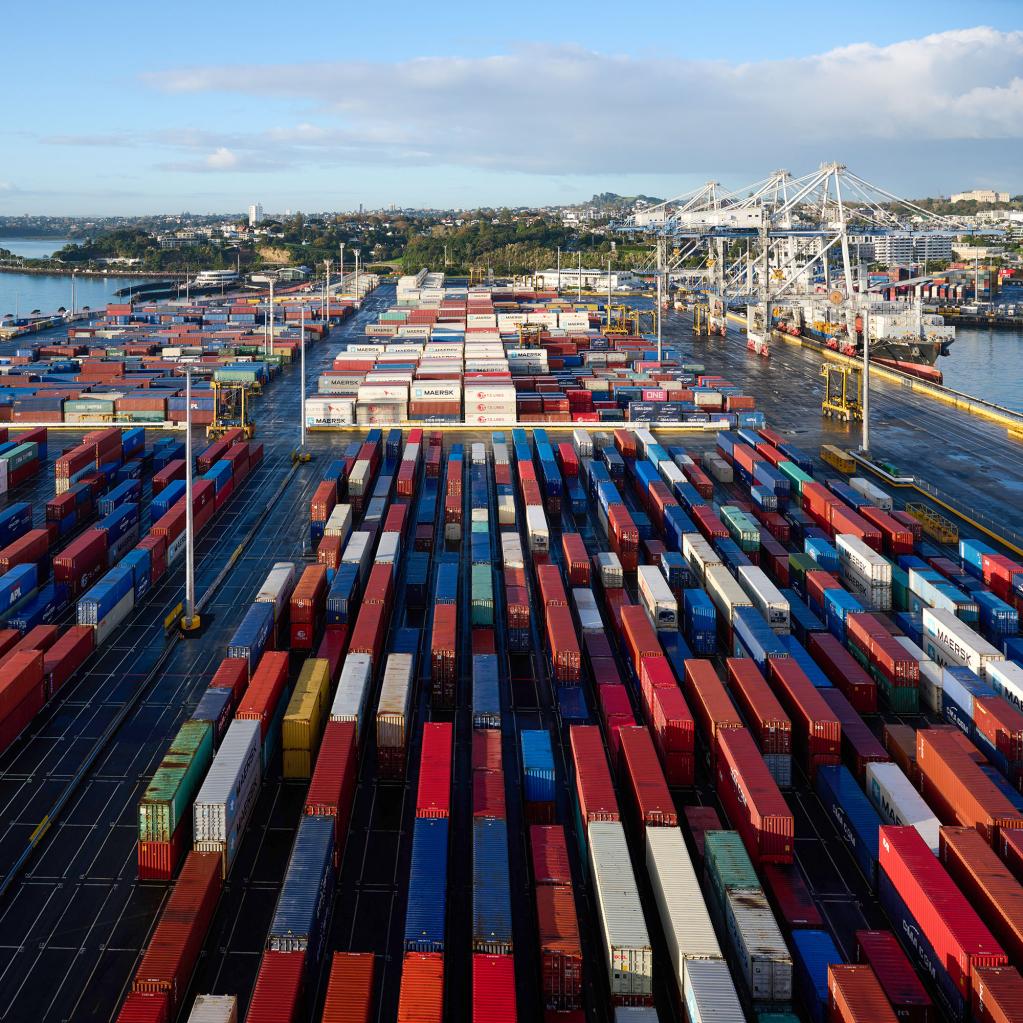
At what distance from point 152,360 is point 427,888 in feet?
292

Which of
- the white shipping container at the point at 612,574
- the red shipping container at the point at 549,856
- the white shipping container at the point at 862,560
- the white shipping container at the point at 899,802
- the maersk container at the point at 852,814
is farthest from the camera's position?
the white shipping container at the point at 612,574

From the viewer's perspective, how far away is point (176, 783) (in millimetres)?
23500

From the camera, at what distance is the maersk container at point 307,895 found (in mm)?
19203

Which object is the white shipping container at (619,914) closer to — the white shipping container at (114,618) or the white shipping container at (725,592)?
the white shipping container at (725,592)

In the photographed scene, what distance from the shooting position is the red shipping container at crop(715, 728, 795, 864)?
74.3 ft

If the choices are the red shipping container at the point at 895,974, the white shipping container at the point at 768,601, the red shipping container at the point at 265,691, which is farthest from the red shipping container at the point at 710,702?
the red shipping container at the point at 265,691

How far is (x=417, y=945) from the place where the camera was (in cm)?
1902

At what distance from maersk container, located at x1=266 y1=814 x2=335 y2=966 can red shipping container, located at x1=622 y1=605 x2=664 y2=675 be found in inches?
515

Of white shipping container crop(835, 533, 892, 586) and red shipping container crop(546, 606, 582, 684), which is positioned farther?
white shipping container crop(835, 533, 892, 586)

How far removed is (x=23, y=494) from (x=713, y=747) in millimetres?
44830

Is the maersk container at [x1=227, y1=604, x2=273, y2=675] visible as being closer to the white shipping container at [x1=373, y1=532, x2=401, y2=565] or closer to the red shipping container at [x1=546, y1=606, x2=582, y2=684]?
the white shipping container at [x1=373, y1=532, x2=401, y2=565]

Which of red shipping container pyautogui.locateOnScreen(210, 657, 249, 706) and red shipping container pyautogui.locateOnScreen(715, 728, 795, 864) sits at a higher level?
red shipping container pyautogui.locateOnScreen(210, 657, 249, 706)

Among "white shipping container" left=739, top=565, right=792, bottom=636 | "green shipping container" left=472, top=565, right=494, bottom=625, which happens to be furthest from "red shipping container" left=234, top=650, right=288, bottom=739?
"white shipping container" left=739, top=565, right=792, bottom=636

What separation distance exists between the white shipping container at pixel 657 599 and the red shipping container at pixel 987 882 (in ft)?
46.7
